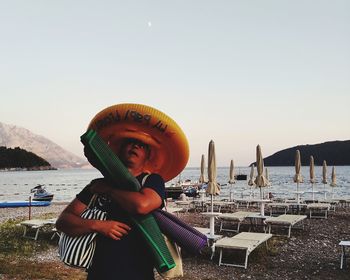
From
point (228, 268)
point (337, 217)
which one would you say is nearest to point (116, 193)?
point (228, 268)

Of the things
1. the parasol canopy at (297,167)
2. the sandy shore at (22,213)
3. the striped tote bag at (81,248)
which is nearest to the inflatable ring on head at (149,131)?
the striped tote bag at (81,248)

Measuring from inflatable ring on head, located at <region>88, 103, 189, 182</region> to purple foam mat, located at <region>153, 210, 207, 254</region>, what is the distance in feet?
1.36

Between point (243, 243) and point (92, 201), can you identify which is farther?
point (243, 243)

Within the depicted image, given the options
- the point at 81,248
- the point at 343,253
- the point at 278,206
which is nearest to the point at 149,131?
the point at 81,248

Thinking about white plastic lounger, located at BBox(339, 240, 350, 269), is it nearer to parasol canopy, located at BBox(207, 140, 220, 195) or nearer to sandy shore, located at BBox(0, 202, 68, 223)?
parasol canopy, located at BBox(207, 140, 220, 195)

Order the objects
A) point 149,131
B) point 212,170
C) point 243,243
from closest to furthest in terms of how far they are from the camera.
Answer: point 149,131 → point 243,243 → point 212,170

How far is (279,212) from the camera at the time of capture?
18422 mm

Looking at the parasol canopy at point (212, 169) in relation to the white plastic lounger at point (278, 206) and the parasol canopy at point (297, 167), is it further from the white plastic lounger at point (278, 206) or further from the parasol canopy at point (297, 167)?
the parasol canopy at point (297, 167)

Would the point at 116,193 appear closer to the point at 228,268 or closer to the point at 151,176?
the point at 151,176

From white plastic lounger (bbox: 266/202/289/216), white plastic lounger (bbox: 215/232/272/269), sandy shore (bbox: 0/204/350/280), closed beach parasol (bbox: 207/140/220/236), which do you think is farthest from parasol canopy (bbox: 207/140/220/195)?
white plastic lounger (bbox: 266/202/289/216)

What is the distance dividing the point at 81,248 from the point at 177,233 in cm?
58

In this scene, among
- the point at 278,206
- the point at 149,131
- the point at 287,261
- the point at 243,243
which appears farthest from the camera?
the point at 278,206

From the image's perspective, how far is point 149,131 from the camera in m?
2.59

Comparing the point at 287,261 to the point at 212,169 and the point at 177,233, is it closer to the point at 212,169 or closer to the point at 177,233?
the point at 212,169
